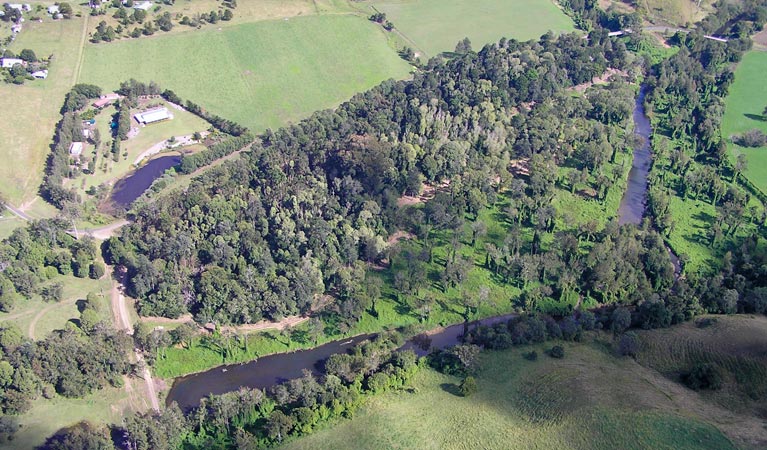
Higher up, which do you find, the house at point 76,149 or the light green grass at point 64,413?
the house at point 76,149

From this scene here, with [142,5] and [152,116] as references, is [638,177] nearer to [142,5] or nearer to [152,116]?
[152,116]

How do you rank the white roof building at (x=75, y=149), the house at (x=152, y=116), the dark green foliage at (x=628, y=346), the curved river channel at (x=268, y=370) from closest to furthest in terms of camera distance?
1. the curved river channel at (x=268, y=370)
2. the dark green foliage at (x=628, y=346)
3. the white roof building at (x=75, y=149)
4. the house at (x=152, y=116)

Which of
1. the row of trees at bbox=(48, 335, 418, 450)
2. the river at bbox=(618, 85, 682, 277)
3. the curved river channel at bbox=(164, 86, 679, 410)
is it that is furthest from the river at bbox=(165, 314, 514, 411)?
the river at bbox=(618, 85, 682, 277)

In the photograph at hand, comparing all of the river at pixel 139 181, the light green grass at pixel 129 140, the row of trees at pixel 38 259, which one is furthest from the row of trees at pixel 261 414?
the light green grass at pixel 129 140

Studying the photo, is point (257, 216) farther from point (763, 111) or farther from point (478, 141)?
point (763, 111)

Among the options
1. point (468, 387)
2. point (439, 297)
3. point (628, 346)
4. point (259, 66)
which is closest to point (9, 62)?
point (259, 66)

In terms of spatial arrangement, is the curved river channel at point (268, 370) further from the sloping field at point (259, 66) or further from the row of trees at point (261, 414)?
the sloping field at point (259, 66)
